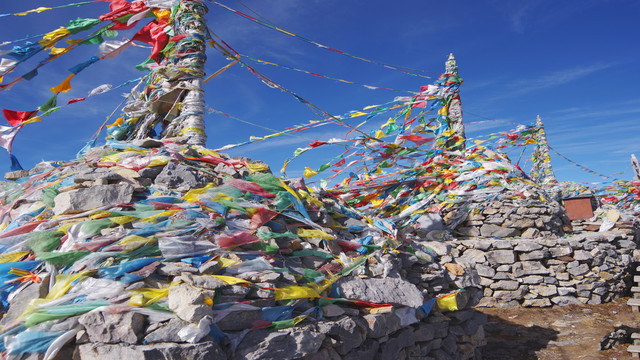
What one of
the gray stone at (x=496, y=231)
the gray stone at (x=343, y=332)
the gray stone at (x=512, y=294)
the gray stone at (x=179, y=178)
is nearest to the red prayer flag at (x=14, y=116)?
the gray stone at (x=179, y=178)

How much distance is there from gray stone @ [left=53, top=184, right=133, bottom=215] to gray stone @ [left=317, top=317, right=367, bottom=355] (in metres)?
2.26

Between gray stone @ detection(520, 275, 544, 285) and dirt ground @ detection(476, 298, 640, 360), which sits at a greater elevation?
gray stone @ detection(520, 275, 544, 285)

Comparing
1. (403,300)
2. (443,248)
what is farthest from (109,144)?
(443,248)

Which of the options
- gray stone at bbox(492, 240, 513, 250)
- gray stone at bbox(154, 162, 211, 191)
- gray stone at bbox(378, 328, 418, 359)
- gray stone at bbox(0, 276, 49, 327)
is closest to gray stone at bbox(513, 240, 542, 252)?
gray stone at bbox(492, 240, 513, 250)

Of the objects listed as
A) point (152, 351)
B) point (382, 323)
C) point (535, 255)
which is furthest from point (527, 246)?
point (152, 351)

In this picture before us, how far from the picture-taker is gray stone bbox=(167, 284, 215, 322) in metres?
2.60

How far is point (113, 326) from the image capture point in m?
2.53

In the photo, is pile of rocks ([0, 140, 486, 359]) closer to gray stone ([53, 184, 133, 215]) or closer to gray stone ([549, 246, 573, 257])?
gray stone ([53, 184, 133, 215])

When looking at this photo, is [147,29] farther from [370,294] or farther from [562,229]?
[562,229]

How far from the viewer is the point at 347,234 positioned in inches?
186

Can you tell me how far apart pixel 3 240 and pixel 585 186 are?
20.9 m

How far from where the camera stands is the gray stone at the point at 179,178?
4.40 metres

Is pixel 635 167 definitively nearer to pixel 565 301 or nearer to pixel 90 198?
pixel 565 301

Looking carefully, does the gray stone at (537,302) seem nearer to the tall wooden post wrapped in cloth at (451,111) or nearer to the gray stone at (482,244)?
the gray stone at (482,244)
